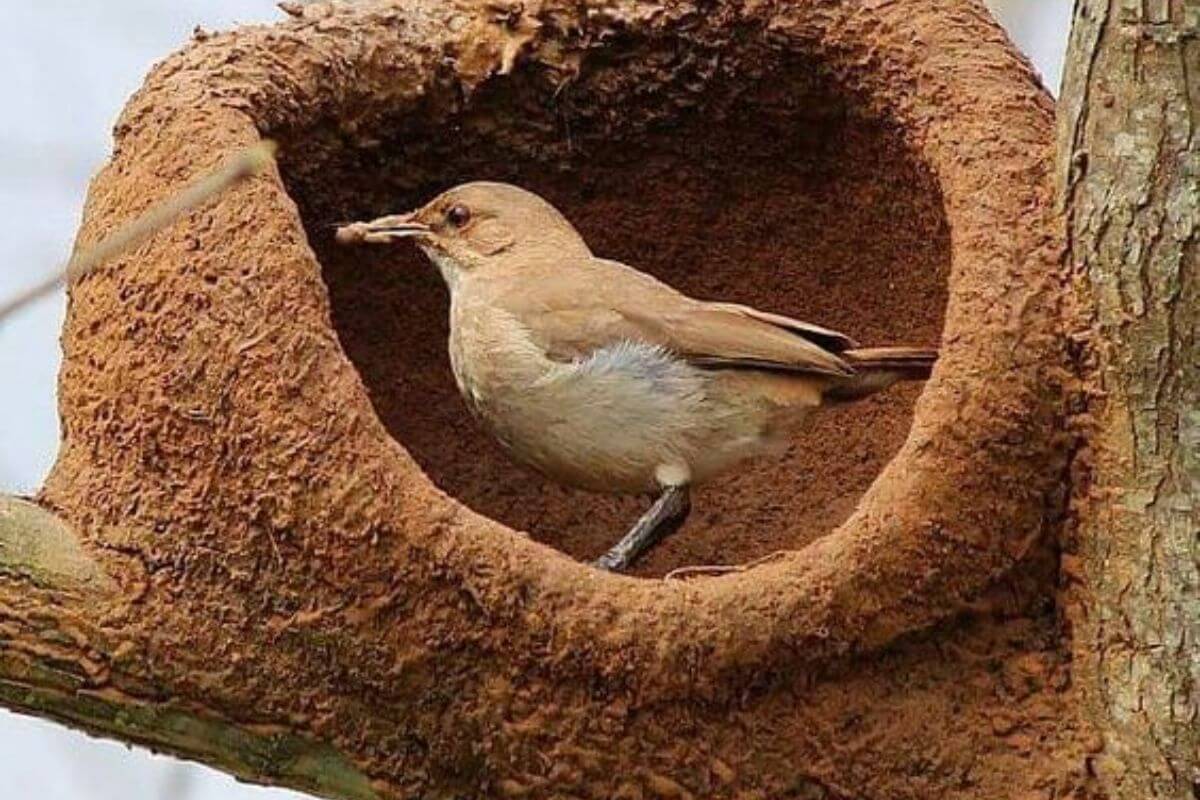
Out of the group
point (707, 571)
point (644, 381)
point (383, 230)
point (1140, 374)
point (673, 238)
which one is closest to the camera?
point (1140, 374)

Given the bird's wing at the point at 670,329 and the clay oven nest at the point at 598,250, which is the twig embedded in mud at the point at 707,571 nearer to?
the clay oven nest at the point at 598,250

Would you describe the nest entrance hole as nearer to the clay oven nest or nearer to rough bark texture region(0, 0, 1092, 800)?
the clay oven nest

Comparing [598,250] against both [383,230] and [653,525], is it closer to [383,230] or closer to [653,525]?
[383,230]

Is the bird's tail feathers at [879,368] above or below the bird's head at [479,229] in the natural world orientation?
below

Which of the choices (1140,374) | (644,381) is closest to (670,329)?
(644,381)

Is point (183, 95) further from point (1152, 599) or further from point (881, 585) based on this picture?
point (1152, 599)

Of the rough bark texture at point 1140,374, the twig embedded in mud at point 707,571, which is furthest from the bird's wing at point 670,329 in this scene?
the rough bark texture at point 1140,374
